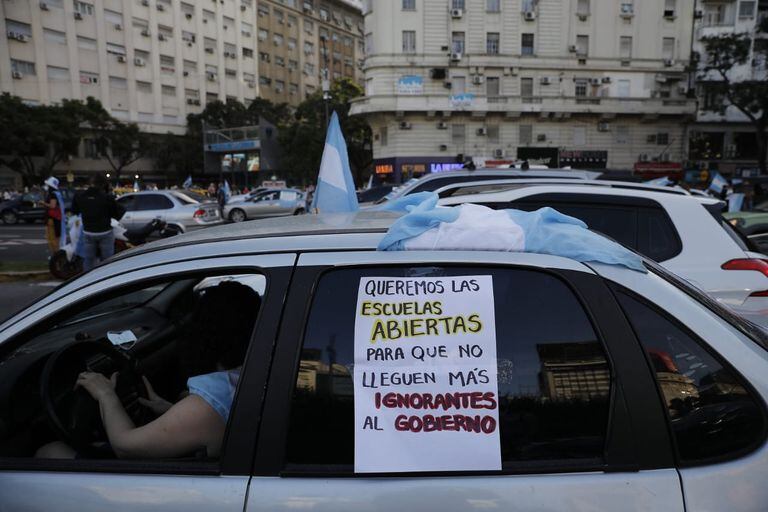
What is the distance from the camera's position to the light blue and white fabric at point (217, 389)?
1.56 metres

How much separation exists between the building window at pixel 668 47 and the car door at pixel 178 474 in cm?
4512

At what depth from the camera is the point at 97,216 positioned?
26.0ft

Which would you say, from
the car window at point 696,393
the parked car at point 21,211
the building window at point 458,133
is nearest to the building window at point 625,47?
the building window at point 458,133

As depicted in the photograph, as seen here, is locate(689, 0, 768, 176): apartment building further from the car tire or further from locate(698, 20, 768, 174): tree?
the car tire

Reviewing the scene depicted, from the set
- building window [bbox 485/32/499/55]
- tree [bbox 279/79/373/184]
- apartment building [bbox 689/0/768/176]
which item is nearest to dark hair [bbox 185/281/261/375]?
building window [bbox 485/32/499/55]

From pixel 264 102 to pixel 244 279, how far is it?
57.8 meters

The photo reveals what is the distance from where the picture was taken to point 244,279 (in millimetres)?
2287

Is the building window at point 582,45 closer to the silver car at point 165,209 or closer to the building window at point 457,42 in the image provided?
the building window at point 457,42

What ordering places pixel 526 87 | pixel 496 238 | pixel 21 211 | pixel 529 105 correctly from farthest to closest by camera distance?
1. pixel 526 87
2. pixel 529 105
3. pixel 21 211
4. pixel 496 238

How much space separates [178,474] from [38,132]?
4266cm

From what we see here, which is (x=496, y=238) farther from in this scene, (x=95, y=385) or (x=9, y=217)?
(x=9, y=217)

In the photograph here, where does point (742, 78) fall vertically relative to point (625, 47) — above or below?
below

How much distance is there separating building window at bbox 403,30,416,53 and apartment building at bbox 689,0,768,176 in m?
20.6

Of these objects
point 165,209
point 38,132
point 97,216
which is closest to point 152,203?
point 165,209
